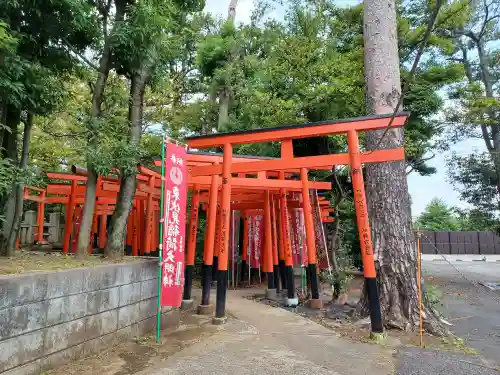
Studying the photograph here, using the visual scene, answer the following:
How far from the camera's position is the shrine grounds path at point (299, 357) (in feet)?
14.6

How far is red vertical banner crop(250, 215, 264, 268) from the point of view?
13.4m

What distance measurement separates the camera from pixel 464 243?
31625 mm

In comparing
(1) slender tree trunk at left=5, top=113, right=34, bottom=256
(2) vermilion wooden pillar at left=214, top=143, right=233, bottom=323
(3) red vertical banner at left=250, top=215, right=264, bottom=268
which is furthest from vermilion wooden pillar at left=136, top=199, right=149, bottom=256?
(1) slender tree trunk at left=5, top=113, right=34, bottom=256

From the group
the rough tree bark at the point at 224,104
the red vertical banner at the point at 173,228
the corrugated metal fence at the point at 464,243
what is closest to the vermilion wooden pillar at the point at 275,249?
the red vertical banner at the point at 173,228

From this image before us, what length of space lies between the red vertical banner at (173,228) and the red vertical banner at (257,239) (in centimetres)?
763

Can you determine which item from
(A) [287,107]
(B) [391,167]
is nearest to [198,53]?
(A) [287,107]

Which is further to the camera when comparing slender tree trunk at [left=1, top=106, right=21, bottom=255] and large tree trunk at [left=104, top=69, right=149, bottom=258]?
large tree trunk at [left=104, top=69, right=149, bottom=258]

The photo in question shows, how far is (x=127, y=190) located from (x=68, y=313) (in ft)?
8.08

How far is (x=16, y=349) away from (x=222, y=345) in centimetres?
275

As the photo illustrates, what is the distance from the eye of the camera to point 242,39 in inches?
701

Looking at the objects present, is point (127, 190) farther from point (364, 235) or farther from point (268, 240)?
point (268, 240)

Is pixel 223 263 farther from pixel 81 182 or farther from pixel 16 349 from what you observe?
pixel 81 182

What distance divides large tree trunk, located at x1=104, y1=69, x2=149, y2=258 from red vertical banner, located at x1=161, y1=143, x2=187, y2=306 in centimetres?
70

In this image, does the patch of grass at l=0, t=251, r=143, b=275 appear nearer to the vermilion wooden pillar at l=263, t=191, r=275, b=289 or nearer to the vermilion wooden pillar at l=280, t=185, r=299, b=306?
the vermilion wooden pillar at l=280, t=185, r=299, b=306
